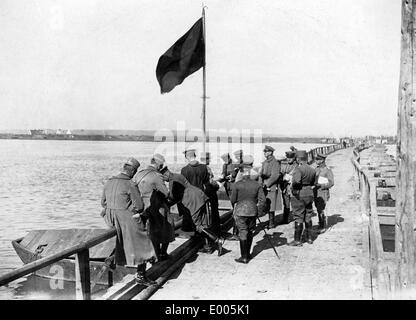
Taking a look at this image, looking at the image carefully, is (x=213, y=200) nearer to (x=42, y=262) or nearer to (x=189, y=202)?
(x=189, y=202)

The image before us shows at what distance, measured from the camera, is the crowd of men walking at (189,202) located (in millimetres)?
5719

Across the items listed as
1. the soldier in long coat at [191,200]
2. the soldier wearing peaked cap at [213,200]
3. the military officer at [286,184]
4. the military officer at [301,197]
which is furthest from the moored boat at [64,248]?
the military officer at [286,184]

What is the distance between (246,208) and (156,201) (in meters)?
1.67

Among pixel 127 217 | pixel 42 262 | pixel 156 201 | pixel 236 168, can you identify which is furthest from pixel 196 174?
pixel 42 262

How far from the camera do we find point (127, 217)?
5.68 m

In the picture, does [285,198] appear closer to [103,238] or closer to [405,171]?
[103,238]

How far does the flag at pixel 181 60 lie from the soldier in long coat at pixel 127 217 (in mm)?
5303

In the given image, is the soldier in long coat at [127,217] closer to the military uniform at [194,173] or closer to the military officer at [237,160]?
the military uniform at [194,173]

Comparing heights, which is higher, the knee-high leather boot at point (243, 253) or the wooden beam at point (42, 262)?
the wooden beam at point (42, 262)

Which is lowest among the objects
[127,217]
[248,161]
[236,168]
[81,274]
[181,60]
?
[81,274]

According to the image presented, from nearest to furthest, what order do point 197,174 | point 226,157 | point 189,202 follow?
point 189,202 < point 197,174 < point 226,157

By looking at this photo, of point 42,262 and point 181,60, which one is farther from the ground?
point 181,60
